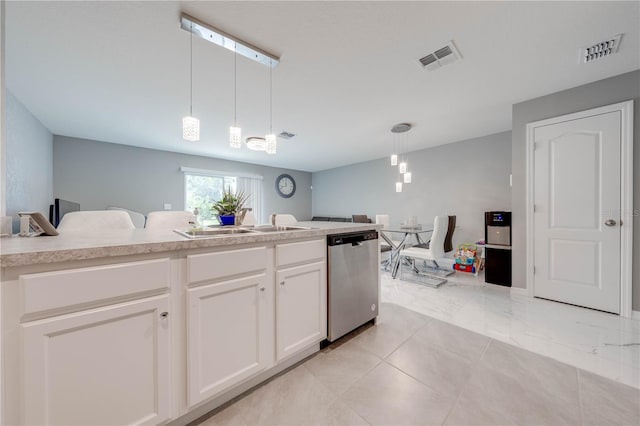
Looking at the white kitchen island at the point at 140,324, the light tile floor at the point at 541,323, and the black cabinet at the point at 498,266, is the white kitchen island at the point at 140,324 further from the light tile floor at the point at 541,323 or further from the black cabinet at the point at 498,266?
the black cabinet at the point at 498,266

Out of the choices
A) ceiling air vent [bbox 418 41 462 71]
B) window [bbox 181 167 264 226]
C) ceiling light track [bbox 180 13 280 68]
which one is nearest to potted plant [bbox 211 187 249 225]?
ceiling light track [bbox 180 13 280 68]

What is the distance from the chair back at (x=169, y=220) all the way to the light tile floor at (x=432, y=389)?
1.77 meters

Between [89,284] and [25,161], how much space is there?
3.16 meters

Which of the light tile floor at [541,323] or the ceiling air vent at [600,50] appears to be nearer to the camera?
the light tile floor at [541,323]

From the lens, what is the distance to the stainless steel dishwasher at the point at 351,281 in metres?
1.70

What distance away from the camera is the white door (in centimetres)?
221

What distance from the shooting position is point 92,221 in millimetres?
2137

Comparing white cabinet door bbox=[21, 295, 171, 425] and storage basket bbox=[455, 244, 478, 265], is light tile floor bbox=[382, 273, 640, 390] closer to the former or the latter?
storage basket bbox=[455, 244, 478, 265]

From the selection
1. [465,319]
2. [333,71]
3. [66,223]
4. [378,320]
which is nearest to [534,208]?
[465,319]

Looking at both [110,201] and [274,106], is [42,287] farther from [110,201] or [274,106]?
[110,201]

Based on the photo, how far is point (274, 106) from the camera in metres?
2.71

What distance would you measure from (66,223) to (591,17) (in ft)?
14.3

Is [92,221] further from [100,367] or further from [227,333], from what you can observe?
[227,333]

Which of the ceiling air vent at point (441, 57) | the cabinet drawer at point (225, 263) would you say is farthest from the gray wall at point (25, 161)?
the ceiling air vent at point (441, 57)
